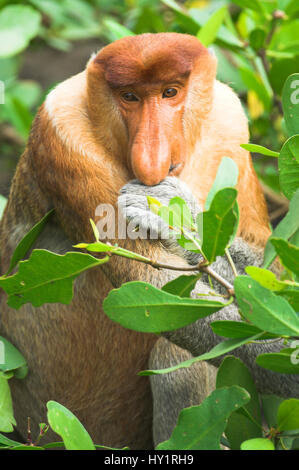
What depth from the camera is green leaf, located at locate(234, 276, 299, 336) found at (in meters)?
1.51

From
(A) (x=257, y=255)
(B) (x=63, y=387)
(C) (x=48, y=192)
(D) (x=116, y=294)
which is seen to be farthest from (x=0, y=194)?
(D) (x=116, y=294)

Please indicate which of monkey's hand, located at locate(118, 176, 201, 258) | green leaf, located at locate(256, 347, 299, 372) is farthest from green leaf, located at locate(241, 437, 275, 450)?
monkey's hand, located at locate(118, 176, 201, 258)

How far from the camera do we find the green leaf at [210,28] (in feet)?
9.75

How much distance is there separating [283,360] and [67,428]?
51 cm

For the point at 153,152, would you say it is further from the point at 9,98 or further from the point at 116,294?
the point at 9,98

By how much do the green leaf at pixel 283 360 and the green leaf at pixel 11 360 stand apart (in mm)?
1169

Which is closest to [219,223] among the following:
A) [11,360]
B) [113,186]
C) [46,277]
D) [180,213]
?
[180,213]

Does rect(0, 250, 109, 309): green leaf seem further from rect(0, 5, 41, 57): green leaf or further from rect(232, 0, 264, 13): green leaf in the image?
rect(0, 5, 41, 57): green leaf

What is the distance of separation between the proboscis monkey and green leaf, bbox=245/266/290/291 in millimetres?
723

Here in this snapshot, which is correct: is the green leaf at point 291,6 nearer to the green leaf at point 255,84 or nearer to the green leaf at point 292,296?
the green leaf at point 255,84

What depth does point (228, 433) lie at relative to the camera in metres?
1.83

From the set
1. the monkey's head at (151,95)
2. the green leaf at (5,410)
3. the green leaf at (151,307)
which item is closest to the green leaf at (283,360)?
the green leaf at (151,307)

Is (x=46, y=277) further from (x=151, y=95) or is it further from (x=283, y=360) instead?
(x=151, y=95)

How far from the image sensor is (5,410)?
2381 millimetres
